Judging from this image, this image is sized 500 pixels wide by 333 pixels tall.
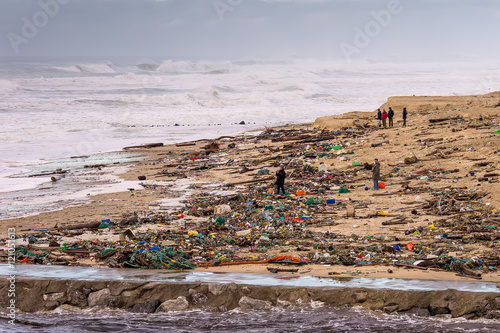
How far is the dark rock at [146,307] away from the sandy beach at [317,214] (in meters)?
1.46

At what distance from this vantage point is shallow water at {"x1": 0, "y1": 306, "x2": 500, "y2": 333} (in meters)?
5.78

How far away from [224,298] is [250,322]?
1.86 feet

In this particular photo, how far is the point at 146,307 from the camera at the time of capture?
662 centimetres

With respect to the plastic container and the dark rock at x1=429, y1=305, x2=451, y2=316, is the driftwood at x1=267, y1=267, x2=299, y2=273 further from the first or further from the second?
the plastic container

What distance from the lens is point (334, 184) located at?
14.6m

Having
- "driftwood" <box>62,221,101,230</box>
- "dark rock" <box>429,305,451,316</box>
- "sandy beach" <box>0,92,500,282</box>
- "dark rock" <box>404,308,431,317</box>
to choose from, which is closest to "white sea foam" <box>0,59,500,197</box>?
"sandy beach" <box>0,92,500,282</box>

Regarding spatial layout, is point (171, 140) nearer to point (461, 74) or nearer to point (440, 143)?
point (440, 143)

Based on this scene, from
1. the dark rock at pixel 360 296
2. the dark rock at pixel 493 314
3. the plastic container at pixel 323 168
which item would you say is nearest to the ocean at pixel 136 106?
the plastic container at pixel 323 168

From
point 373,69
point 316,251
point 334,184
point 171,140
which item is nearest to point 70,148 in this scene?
point 171,140

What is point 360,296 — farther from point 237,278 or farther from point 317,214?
point 317,214

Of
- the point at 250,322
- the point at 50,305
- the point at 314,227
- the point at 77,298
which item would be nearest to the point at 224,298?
the point at 250,322

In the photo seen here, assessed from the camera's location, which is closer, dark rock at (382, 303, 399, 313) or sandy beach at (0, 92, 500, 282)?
dark rock at (382, 303, 399, 313)

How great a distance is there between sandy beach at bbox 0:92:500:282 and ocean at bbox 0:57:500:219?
3099 mm

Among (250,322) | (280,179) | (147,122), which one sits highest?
(147,122)
